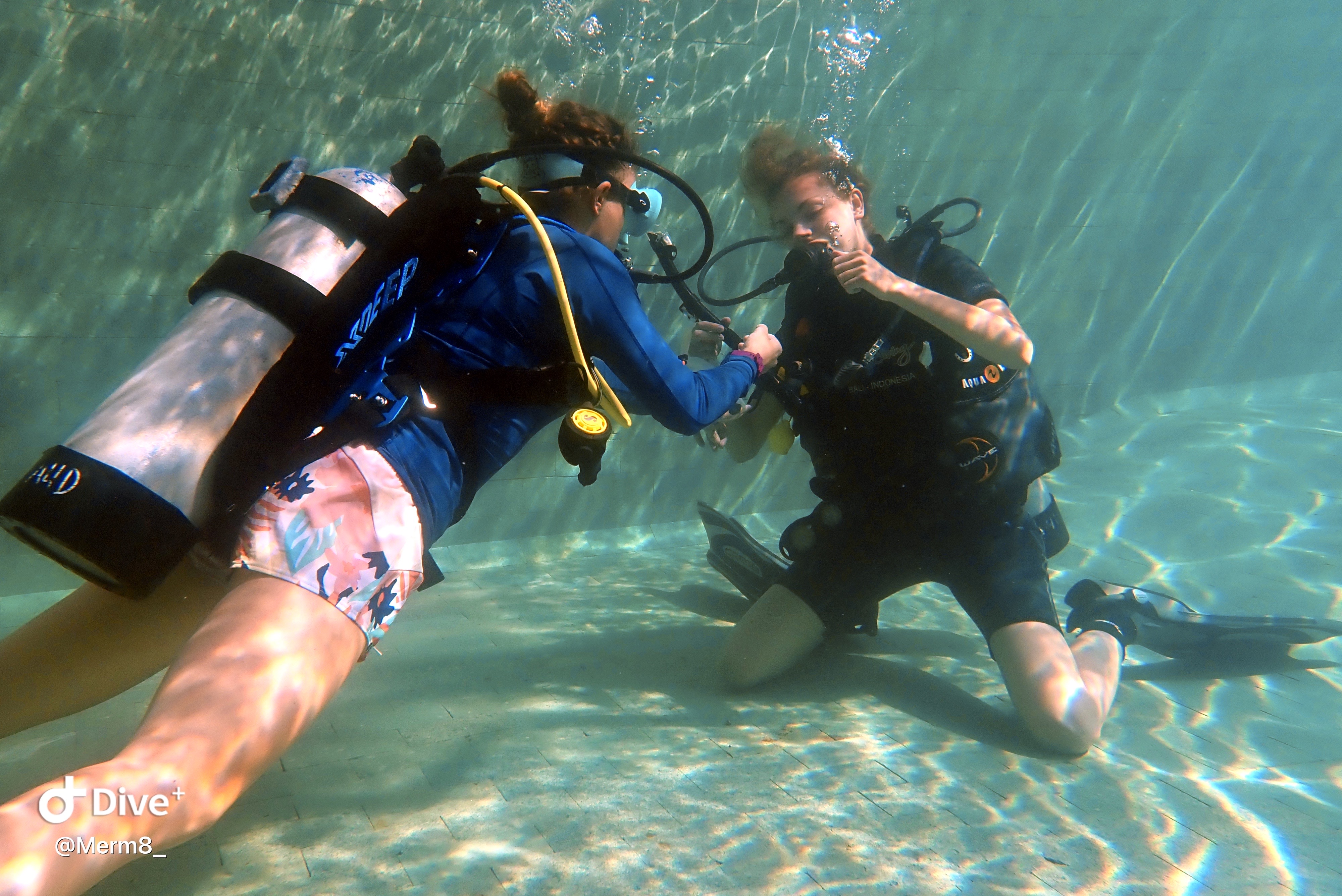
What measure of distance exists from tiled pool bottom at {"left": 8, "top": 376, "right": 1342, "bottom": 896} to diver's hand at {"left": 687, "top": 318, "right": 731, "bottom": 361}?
1221 millimetres

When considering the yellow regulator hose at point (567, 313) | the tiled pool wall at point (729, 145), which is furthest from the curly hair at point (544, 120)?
the tiled pool wall at point (729, 145)

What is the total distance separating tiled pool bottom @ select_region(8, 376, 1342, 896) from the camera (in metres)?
1.71

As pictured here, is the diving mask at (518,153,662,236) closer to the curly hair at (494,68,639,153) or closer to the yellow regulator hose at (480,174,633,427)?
the curly hair at (494,68,639,153)

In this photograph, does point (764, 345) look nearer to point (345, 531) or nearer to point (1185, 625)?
point (345, 531)

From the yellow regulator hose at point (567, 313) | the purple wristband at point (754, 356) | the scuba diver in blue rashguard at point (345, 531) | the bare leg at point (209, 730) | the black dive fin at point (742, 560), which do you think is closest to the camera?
the bare leg at point (209, 730)

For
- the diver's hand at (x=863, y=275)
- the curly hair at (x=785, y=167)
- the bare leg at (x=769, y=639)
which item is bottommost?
the bare leg at (x=769, y=639)

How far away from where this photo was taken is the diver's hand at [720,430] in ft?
9.37

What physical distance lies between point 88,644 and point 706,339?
6.10 feet

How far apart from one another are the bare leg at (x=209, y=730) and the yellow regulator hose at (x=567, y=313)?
0.62 metres

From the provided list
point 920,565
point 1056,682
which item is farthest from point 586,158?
point 1056,682

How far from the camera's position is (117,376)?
3.92 meters

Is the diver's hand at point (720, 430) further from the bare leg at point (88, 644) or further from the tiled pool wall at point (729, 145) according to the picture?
the tiled pool wall at point (729, 145)

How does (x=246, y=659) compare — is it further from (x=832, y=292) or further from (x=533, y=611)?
(x=533, y=611)

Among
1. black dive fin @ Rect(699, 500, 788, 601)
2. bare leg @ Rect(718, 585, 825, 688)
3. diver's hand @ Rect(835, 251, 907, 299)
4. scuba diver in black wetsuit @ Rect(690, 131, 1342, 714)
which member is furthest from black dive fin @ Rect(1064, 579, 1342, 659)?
diver's hand @ Rect(835, 251, 907, 299)
